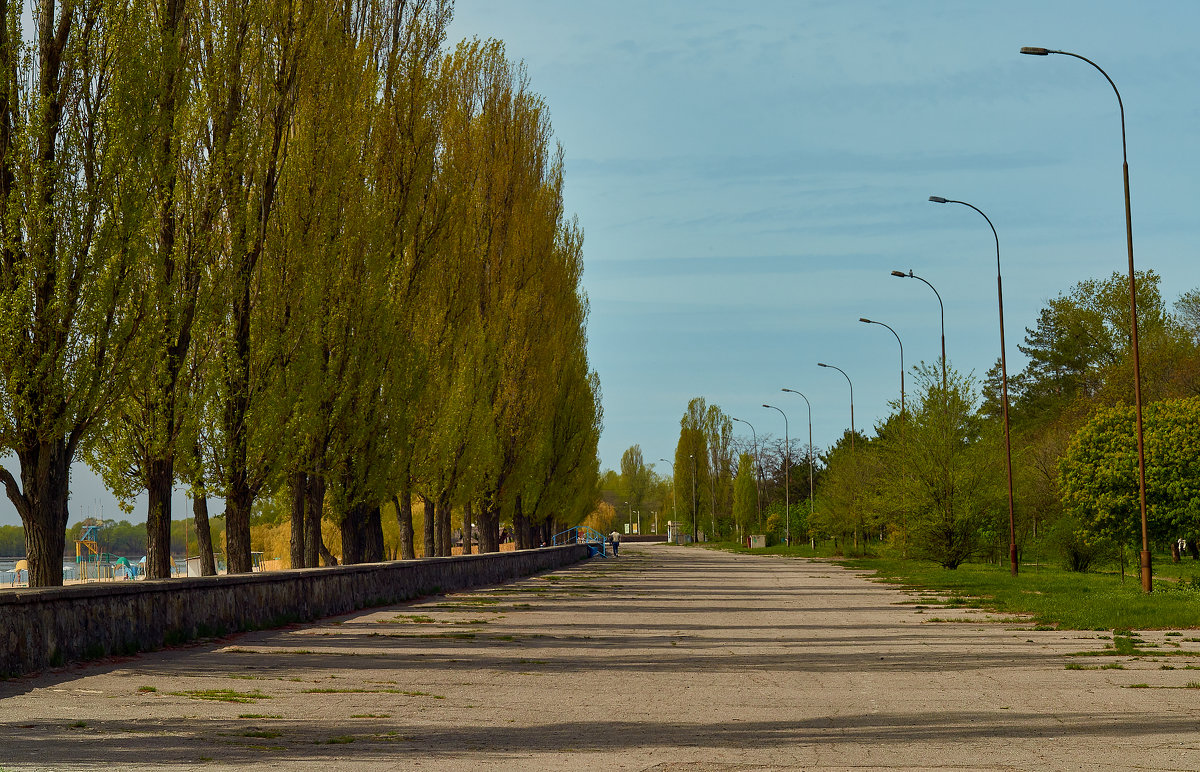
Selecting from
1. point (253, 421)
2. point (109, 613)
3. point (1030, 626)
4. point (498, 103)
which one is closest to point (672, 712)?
point (109, 613)

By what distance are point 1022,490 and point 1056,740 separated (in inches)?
2236

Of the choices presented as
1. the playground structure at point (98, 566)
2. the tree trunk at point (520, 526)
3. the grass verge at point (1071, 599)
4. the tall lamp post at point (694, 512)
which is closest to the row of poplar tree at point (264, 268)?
the tree trunk at point (520, 526)

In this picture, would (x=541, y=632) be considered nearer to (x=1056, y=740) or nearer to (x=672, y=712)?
(x=672, y=712)

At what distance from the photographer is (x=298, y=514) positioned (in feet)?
89.1

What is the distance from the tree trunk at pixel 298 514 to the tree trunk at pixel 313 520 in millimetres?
233

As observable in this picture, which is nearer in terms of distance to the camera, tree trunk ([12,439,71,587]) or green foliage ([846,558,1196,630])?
tree trunk ([12,439,71,587])

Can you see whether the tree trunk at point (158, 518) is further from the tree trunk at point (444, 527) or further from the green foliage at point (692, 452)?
the green foliage at point (692, 452)

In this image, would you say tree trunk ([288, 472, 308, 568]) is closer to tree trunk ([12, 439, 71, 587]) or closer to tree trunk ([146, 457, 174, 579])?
tree trunk ([146, 457, 174, 579])

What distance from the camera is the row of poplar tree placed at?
54.1ft

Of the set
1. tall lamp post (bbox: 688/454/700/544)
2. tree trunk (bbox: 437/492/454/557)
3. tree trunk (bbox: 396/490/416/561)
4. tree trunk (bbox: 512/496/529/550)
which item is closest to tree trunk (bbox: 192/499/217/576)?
tree trunk (bbox: 396/490/416/561)

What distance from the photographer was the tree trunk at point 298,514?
89.1ft

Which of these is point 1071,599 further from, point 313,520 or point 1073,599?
point 313,520

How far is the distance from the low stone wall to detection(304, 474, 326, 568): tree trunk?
2209 millimetres

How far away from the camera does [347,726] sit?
9328 millimetres
